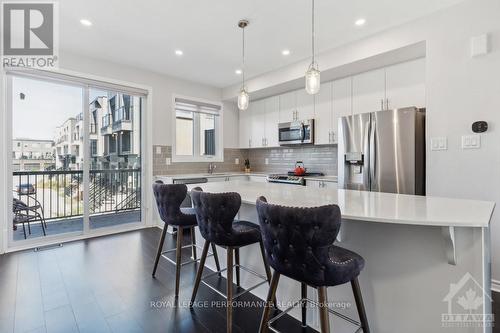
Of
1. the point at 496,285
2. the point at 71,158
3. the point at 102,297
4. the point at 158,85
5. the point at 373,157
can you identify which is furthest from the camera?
the point at 158,85

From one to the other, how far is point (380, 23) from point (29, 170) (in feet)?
15.8

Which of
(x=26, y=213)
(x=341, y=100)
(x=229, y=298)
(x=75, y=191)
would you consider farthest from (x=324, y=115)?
(x=26, y=213)

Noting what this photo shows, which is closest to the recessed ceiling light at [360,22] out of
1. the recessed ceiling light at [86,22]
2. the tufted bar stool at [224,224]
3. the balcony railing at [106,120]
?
the tufted bar stool at [224,224]

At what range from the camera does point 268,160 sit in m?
5.39

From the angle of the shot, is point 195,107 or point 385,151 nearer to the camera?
point 385,151

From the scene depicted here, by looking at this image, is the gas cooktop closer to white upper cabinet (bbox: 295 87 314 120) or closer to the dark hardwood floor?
white upper cabinet (bbox: 295 87 314 120)

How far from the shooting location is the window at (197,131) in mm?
4789

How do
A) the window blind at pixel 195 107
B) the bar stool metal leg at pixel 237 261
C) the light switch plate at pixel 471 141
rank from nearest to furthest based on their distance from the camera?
the bar stool metal leg at pixel 237 261 → the light switch plate at pixel 471 141 → the window blind at pixel 195 107

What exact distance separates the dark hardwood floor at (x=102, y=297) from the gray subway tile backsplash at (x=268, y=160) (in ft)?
6.01

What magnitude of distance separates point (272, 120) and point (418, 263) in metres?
3.86

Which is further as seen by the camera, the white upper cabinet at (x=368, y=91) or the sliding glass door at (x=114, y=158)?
the sliding glass door at (x=114, y=158)

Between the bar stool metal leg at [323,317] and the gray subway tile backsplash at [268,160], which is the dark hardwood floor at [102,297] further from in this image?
the gray subway tile backsplash at [268,160]

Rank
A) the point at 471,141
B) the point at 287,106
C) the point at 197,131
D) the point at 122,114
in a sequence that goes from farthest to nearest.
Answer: the point at 197,131, the point at 287,106, the point at 122,114, the point at 471,141

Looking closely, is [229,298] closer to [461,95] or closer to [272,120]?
[461,95]
